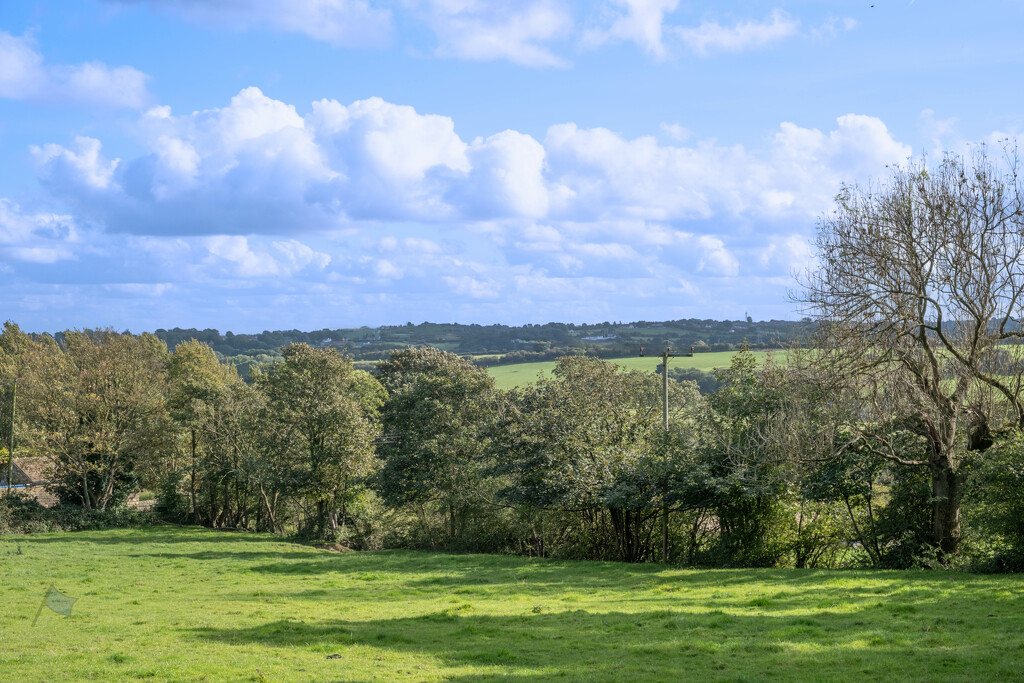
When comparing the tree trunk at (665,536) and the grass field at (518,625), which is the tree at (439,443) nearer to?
the grass field at (518,625)

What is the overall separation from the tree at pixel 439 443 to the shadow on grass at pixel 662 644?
15.4 meters

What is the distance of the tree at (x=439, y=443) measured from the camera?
33094 mm

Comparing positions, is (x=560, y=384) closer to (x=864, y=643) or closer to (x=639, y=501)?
(x=639, y=501)

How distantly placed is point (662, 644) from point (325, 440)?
26292mm

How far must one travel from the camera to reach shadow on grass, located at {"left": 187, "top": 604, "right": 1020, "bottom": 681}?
1168 cm

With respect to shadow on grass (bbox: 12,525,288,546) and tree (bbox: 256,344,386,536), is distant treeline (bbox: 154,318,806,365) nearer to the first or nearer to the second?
shadow on grass (bbox: 12,525,288,546)

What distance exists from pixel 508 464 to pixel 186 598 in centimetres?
1203

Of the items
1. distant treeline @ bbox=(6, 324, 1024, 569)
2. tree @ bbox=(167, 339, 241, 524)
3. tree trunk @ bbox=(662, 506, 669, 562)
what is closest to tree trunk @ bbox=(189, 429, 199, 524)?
tree @ bbox=(167, 339, 241, 524)

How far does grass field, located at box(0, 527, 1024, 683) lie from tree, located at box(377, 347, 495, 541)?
6.34 m

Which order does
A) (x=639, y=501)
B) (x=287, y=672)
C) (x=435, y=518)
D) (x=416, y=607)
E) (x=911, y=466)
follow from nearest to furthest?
(x=287, y=672) < (x=416, y=607) < (x=911, y=466) < (x=639, y=501) < (x=435, y=518)

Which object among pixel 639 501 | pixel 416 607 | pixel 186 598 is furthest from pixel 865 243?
pixel 186 598

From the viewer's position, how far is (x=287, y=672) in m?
12.0

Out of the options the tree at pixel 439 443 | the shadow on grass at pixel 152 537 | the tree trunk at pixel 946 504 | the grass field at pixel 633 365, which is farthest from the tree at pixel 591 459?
the grass field at pixel 633 365

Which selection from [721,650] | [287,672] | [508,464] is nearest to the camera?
[287,672]
